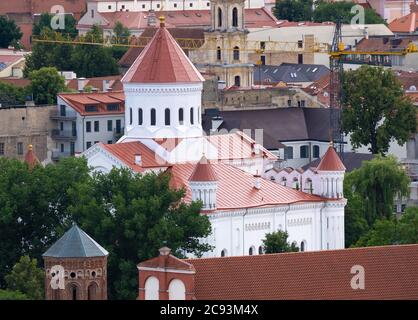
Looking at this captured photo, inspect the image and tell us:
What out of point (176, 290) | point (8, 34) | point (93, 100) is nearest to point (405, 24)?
point (8, 34)

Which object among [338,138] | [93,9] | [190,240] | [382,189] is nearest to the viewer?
[190,240]

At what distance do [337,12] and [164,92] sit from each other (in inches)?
3479

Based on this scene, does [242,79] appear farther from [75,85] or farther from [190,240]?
[190,240]

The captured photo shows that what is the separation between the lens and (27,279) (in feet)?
212

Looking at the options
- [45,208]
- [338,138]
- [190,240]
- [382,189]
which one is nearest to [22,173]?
[45,208]

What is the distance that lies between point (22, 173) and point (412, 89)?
49658mm

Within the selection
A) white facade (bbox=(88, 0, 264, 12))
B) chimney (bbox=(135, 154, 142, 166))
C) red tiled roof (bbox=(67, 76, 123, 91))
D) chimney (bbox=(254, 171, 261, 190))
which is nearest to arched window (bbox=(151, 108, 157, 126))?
chimney (bbox=(135, 154, 142, 166))

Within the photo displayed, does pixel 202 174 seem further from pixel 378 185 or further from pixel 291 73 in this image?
pixel 291 73

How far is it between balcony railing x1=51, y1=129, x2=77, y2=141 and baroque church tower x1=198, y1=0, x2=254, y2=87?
22016 millimetres

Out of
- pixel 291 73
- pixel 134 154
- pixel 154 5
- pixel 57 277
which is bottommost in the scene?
pixel 57 277

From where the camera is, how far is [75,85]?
125312 millimetres

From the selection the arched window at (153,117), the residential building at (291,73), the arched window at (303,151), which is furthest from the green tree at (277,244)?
the residential building at (291,73)

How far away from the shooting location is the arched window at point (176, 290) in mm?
54041
